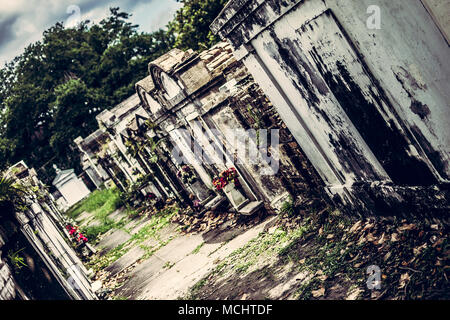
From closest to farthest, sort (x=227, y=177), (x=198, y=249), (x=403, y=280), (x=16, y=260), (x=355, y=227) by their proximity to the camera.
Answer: (x=403, y=280), (x=355, y=227), (x=16, y=260), (x=198, y=249), (x=227, y=177)

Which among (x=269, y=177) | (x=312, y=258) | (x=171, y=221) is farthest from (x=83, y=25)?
(x=312, y=258)

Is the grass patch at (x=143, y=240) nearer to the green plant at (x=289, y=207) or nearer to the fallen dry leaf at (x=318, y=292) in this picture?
the green plant at (x=289, y=207)

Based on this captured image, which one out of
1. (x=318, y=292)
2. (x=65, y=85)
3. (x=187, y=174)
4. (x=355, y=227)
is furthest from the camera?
(x=65, y=85)

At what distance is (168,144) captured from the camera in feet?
39.6

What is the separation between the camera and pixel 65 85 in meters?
36.3

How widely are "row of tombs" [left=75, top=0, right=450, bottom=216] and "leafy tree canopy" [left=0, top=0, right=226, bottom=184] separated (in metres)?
28.7

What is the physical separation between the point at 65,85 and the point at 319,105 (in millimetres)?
35931

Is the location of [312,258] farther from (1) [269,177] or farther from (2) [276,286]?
(1) [269,177]

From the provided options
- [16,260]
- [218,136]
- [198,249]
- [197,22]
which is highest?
[197,22]

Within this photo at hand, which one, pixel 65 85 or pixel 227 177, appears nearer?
pixel 227 177

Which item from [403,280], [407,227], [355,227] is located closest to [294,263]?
[355,227]

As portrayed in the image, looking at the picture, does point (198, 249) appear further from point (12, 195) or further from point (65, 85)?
point (65, 85)

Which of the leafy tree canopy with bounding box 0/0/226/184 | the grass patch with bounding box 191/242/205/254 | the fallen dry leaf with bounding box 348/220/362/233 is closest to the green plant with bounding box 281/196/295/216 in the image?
the fallen dry leaf with bounding box 348/220/362/233
